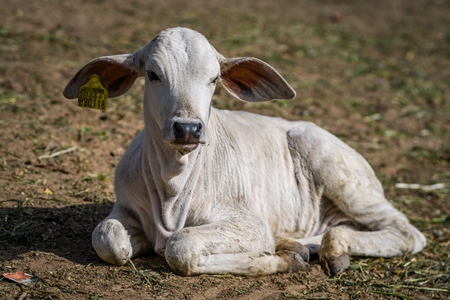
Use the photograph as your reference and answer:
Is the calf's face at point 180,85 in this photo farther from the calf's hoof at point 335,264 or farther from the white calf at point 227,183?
the calf's hoof at point 335,264

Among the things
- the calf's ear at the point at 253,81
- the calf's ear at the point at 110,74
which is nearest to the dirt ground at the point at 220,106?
the calf's ear at the point at 110,74

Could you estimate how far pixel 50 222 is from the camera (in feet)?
19.6

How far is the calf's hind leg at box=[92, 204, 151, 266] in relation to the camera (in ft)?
17.1

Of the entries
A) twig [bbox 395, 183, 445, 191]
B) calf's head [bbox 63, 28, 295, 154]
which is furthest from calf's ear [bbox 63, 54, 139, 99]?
twig [bbox 395, 183, 445, 191]

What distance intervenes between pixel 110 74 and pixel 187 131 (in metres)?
1.20

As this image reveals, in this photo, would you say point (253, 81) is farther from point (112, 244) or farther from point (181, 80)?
point (112, 244)

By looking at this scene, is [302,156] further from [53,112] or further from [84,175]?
[53,112]

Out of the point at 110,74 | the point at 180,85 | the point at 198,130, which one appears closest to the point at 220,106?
the point at 110,74

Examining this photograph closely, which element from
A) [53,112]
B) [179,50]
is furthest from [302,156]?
[53,112]

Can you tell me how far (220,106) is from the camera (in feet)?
29.9

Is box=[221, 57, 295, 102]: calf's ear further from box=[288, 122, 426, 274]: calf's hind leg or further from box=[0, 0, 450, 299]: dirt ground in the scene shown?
box=[0, 0, 450, 299]: dirt ground

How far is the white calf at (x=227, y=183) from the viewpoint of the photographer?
5125 mm

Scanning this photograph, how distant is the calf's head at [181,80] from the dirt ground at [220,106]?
1.08 m

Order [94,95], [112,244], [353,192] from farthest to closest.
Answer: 1. [353,192]
2. [94,95]
3. [112,244]
